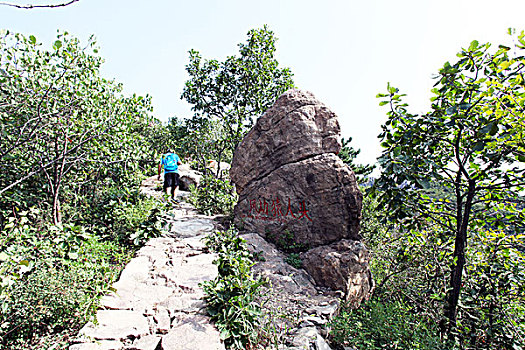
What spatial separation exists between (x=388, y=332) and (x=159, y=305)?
9.51 feet

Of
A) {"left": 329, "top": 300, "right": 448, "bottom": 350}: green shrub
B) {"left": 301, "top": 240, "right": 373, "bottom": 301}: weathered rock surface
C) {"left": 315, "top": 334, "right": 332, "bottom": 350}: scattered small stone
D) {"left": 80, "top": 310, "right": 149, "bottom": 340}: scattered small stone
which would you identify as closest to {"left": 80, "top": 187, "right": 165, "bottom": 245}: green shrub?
{"left": 80, "top": 310, "right": 149, "bottom": 340}: scattered small stone

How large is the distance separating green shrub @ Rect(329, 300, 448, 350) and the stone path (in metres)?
1.84

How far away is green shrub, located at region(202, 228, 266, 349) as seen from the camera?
305cm

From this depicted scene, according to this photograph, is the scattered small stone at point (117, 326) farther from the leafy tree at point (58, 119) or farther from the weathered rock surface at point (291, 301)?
the leafy tree at point (58, 119)

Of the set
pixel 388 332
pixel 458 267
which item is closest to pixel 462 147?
pixel 458 267

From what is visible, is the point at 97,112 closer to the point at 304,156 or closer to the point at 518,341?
the point at 304,156

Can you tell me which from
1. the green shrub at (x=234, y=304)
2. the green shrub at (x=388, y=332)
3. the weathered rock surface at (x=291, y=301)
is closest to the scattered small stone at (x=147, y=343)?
the green shrub at (x=234, y=304)

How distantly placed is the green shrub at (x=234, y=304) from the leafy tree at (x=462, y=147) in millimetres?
2112

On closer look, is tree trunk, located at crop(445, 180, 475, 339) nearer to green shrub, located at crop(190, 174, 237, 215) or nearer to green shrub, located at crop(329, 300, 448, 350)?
green shrub, located at crop(329, 300, 448, 350)

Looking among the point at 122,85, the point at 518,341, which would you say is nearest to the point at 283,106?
the point at 122,85

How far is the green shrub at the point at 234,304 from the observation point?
10.0 feet

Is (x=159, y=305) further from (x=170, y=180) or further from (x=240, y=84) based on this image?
(x=240, y=84)

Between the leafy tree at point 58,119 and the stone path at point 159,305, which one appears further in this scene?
the leafy tree at point 58,119

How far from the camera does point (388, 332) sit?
348 cm
